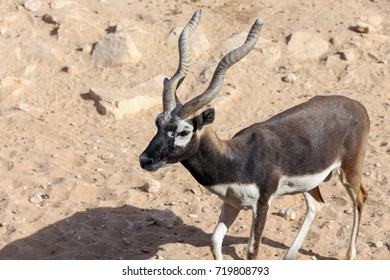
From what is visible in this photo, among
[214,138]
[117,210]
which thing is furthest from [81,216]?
[214,138]

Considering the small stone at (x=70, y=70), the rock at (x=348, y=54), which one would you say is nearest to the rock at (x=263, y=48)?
the rock at (x=348, y=54)

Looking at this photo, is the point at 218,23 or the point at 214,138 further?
the point at 218,23

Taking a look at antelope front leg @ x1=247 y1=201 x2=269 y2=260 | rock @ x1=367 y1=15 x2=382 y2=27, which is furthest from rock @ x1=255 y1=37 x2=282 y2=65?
antelope front leg @ x1=247 y1=201 x2=269 y2=260

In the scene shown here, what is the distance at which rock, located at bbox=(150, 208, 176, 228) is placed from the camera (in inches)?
384

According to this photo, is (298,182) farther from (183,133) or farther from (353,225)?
(183,133)

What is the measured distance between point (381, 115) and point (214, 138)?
5427mm

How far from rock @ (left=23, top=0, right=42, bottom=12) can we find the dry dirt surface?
39mm

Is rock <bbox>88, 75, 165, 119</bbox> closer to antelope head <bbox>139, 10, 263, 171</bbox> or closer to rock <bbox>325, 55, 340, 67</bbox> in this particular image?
rock <bbox>325, 55, 340, 67</bbox>

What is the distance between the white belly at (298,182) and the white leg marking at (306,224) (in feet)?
2.41

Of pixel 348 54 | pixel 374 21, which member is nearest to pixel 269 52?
pixel 348 54

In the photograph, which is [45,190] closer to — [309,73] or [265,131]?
[265,131]

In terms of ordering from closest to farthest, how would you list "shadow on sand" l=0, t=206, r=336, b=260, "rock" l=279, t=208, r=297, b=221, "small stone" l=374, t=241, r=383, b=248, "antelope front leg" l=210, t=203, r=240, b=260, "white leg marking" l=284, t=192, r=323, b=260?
"antelope front leg" l=210, t=203, r=240, b=260 < "white leg marking" l=284, t=192, r=323, b=260 < "shadow on sand" l=0, t=206, r=336, b=260 < "small stone" l=374, t=241, r=383, b=248 < "rock" l=279, t=208, r=297, b=221

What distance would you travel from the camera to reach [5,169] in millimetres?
10844

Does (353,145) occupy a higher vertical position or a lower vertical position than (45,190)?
higher
